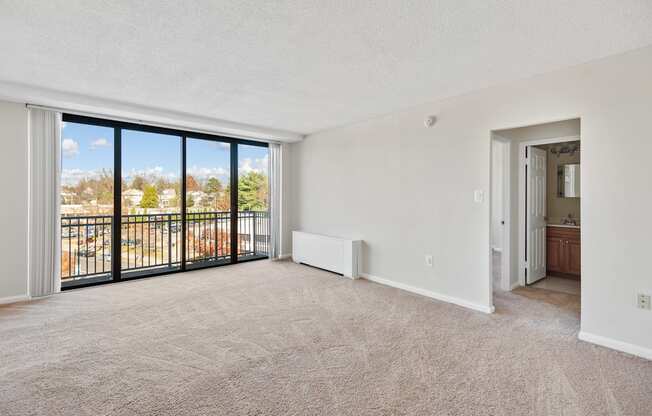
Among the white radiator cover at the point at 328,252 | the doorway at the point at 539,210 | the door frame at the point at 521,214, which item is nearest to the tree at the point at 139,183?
the white radiator cover at the point at 328,252

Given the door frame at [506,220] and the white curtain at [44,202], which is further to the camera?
the door frame at [506,220]

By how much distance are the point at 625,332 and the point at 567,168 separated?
10.3ft

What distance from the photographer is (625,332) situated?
2568mm

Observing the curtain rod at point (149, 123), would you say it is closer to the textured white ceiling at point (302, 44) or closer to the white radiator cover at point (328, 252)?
the textured white ceiling at point (302, 44)

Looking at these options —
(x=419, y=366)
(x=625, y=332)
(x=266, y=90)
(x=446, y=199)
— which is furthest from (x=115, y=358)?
(x=625, y=332)

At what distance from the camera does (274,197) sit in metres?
6.13

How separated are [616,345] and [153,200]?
568cm

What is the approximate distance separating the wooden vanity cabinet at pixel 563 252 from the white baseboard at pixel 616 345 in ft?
7.72

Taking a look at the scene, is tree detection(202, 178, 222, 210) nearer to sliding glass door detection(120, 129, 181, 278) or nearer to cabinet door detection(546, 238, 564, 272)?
sliding glass door detection(120, 129, 181, 278)

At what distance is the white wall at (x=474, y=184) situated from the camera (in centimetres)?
254

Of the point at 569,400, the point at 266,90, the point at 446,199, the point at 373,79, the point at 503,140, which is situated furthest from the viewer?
the point at 503,140

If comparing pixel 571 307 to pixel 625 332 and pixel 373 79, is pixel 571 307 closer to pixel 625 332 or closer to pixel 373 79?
pixel 625 332

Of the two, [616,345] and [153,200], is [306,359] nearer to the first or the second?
[616,345]

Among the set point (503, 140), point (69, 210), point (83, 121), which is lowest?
point (69, 210)
